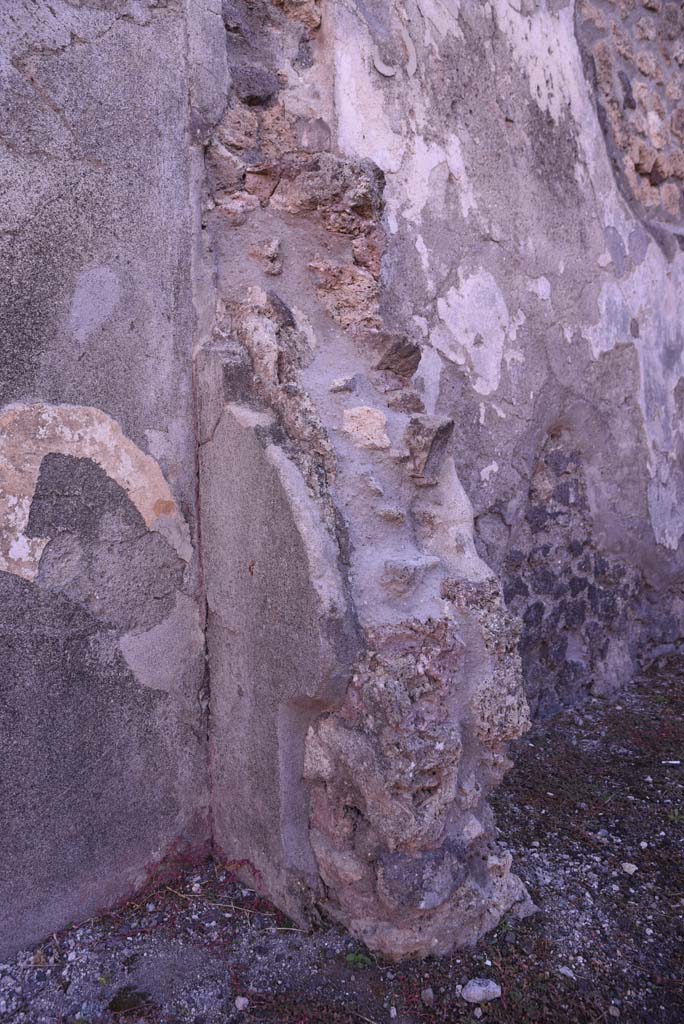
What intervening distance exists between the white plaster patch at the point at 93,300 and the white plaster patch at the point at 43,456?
18 centimetres

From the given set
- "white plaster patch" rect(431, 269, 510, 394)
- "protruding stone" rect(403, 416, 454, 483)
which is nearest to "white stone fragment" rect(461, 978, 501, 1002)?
"protruding stone" rect(403, 416, 454, 483)

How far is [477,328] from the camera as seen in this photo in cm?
288

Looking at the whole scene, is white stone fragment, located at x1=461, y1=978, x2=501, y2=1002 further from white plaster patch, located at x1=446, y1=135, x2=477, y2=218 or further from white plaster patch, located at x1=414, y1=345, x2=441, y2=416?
white plaster patch, located at x1=446, y1=135, x2=477, y2=218

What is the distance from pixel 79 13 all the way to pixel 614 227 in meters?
2.24

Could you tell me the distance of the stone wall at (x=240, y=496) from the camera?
73.2 inches

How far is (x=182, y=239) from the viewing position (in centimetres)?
211

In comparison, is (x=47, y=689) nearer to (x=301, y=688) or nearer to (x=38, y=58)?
(x=301, y=688)

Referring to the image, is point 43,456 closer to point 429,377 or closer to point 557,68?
point 429,377

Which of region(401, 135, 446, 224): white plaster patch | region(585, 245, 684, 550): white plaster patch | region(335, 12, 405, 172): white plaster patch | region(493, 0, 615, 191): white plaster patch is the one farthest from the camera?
region(585, 245, 684, 550): white plaster patch

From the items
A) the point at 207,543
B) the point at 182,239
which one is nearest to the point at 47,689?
the point at 207,543

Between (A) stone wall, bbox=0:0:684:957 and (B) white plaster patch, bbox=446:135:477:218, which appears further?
(B) white plaster patch, bbox=446:135:477:218

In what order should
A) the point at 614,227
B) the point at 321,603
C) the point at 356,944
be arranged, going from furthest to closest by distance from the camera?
the point at 614,227
the point at 356,944
the point at 321,603

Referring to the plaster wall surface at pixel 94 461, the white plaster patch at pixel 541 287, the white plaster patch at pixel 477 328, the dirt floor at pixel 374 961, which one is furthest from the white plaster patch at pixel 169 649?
the white plaster patch at pixel 541 287

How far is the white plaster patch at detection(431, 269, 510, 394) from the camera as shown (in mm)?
2783
